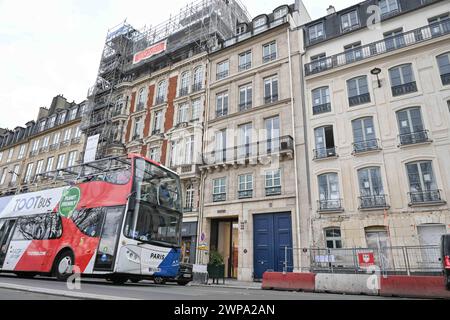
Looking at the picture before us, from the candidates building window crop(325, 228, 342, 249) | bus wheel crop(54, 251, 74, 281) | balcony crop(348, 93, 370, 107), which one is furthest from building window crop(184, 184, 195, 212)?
balcony crop(348, 93, 370, 107)

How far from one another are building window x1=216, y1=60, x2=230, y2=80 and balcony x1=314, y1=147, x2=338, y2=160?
1045 centimetres

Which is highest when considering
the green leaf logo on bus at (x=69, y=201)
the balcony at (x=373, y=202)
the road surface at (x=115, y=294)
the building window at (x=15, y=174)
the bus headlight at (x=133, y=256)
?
the building window at (x=15, y=174)

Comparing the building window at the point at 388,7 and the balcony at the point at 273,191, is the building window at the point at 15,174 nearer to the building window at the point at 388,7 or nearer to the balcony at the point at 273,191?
the balcony at the point at 273,191

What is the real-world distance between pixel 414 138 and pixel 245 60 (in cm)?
1345

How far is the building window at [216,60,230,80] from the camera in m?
24.1

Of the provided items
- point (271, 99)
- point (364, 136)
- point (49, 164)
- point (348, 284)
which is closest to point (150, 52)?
point (271, 99)

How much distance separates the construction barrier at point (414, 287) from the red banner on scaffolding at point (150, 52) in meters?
26.2

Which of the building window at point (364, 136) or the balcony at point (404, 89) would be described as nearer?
the balcony at point (404, 89)

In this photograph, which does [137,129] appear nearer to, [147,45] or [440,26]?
[147,45]

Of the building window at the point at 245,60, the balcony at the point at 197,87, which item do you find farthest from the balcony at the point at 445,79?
the balcony at the point at 197,87

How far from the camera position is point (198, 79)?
83.4 ft

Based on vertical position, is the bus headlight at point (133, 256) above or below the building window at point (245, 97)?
below

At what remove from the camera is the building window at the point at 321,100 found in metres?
18.5

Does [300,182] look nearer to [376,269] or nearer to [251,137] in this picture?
[251,137]
